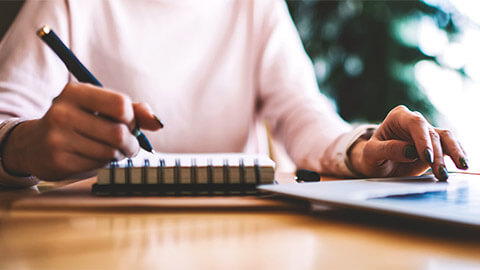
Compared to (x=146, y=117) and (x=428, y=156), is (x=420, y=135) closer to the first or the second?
(x=428, y=156)

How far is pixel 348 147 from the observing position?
61cm

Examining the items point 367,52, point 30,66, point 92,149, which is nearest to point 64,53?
point 92,149

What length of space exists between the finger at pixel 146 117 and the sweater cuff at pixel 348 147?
33 cm

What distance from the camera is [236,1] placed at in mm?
1028

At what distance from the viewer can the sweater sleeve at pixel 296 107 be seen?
0.69m

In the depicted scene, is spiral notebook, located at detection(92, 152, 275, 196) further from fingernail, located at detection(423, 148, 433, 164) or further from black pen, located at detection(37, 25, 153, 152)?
fingernail, located at detection(423, 148, 433, 164)

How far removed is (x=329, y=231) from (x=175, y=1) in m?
0.79

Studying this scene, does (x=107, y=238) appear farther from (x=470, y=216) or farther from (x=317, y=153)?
(x=317, y=153)

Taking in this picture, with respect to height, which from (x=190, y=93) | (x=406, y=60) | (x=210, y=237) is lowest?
(x=210, y=237)

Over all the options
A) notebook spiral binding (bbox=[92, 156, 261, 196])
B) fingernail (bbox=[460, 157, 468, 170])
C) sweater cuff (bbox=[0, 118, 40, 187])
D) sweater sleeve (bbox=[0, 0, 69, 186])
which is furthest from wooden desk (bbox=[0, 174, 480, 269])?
sweater sleeve (bbox=[0, 0, 69, 186])

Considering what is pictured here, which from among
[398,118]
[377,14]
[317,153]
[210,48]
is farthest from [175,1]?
[377,14]

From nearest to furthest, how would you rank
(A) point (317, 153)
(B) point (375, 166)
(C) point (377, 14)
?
(B) point (375, 166)
(A) point (317, 153)
(C) point (377, 14)

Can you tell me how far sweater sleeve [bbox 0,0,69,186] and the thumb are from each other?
52cm

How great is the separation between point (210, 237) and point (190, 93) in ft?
2.29
